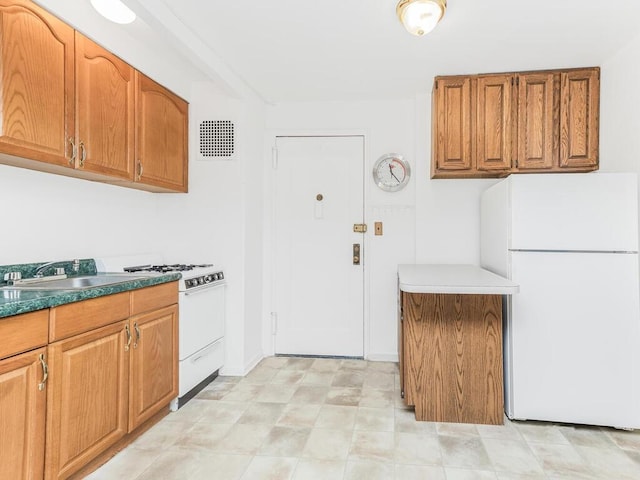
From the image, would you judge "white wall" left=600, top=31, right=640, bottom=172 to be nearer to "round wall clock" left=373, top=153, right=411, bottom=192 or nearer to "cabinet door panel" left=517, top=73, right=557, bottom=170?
"cabinet door panel" left=517, top=73, right=557, bottom=170

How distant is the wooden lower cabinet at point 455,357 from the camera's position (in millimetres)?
2379

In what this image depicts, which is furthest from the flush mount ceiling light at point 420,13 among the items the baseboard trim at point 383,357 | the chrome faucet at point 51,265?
the baseboard trim at point 383,357

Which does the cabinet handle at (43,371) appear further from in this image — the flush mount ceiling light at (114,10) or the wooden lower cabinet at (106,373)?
the flush mount ceiling light at (114,10)

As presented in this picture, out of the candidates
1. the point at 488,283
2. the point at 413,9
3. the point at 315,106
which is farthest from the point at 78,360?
the point at 315,106

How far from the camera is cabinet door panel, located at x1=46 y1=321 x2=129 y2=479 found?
5.17 ft

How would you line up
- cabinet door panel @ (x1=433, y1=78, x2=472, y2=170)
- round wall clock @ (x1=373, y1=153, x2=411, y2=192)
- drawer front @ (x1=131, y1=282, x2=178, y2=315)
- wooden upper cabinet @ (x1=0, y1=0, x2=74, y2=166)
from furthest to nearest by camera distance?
round wall clock @ (x1=373, y1=153, x2=411, y2=192), cabinet door panel @ (x1=433, y1=78, x2=472, y2=170), drawer front @ (x1=131, y1=282, x2=178, y2=315), wooden upper cabinet @ (x1=0, y1=0, x2=74, y2=166)

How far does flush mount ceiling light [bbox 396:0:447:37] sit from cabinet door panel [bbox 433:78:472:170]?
3.30 ft

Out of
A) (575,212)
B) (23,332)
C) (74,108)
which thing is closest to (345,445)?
(23,332)

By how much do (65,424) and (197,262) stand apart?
168cm

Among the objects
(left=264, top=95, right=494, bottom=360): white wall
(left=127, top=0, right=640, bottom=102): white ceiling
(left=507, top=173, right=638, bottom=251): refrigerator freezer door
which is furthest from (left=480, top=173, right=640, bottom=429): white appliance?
(left=264, top=95, right=494, bottom=360): white wall

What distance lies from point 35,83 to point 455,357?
2.59 metres

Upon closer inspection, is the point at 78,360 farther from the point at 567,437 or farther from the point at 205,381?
the point at 567,437

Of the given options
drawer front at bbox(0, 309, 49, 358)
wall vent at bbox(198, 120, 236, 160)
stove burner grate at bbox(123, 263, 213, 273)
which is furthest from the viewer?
wall vent at bbox(198, 120, 236, 160)

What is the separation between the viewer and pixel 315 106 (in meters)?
3.65
